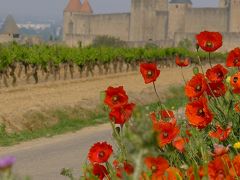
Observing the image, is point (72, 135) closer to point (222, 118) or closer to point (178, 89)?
point (222, 118)

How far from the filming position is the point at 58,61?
23.9m

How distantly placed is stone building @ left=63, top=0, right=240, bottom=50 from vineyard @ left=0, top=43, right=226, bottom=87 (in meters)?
29.6

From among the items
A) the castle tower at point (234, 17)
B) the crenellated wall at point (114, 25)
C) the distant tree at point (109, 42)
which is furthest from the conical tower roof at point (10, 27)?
the castle tower at point (234, 17)

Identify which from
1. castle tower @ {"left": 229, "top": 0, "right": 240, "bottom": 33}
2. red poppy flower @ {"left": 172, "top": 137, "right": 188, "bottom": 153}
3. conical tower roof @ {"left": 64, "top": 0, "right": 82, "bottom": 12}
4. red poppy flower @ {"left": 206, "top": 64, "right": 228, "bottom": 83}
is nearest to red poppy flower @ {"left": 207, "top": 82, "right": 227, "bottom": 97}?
red poppy flower @ {"left": 206, "top": 64, "right": 228, "bottom": 83}

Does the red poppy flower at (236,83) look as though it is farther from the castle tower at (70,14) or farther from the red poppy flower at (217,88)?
the castle tower at (70,14)

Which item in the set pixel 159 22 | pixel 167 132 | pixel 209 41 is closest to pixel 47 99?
pixel 209 41

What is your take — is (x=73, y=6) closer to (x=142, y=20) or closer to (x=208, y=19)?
(x=142, y=20)

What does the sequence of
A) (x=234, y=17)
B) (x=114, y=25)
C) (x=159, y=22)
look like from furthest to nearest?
(x=114, y=25)
(x=159, y=22)
(x=234, y=17)

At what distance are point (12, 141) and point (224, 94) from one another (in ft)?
21.8

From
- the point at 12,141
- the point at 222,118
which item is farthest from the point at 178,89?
the point at 222,118

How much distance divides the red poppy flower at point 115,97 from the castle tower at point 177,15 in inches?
2684

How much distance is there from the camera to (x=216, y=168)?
2.49 meters

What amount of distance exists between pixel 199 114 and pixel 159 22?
7152cm

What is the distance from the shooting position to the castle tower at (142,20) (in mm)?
71375
